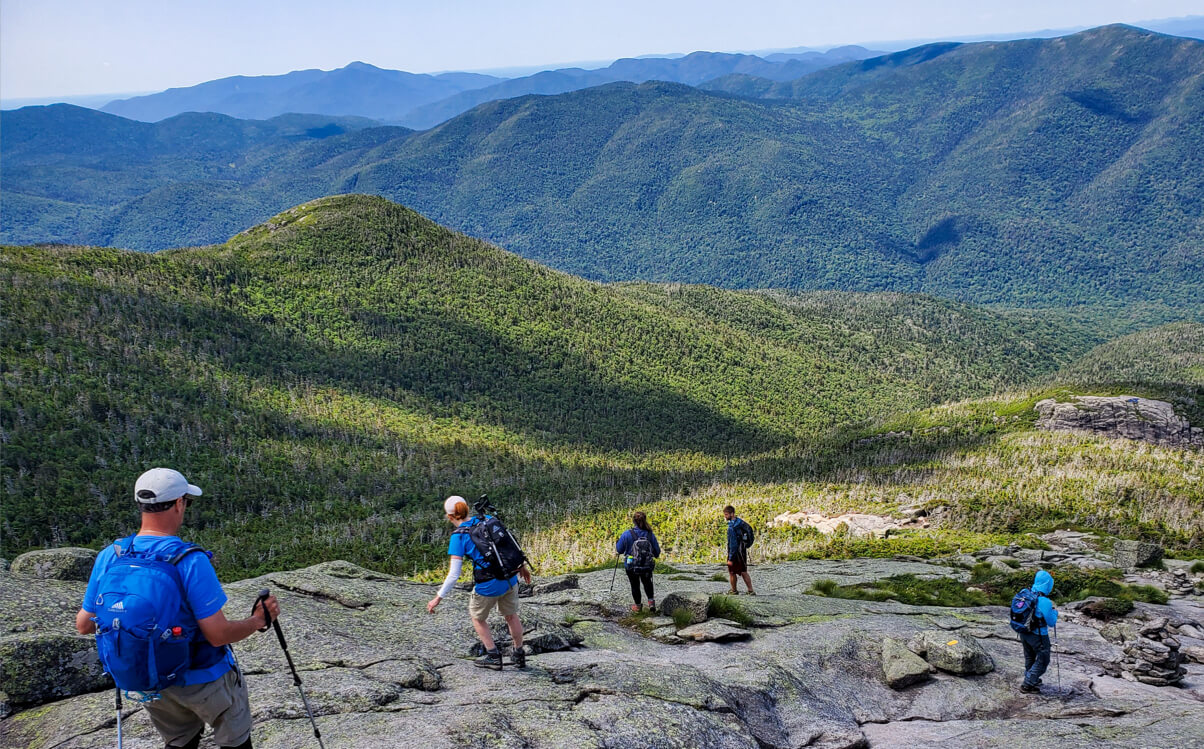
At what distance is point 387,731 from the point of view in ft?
41.7

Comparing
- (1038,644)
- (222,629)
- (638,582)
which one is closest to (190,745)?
(222,629)

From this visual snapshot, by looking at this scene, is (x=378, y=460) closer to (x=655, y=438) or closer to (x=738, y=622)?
(x=655, y=438)

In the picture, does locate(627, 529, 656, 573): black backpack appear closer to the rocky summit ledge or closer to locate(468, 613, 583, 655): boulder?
the rocky summit ledge

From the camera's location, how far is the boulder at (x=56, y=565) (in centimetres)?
1850

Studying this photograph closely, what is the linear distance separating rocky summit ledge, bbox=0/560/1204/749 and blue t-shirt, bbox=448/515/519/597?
6.48 ft

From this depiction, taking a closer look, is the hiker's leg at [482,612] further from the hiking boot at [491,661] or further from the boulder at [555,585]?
the boulder at [555,585]

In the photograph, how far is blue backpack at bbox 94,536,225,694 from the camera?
341 inches

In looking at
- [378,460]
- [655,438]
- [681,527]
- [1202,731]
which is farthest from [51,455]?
[655,438]

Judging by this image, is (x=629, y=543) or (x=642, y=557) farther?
(x=629, y=543)

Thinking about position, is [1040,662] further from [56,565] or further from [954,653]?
[56,565]

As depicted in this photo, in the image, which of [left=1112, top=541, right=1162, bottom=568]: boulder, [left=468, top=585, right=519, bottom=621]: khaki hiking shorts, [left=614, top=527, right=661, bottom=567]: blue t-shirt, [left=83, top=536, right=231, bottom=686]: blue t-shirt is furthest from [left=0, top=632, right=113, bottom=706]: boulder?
[left=1112, top=541, right=1162, bottom=568]: boulder

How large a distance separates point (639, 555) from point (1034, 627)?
11697 mm

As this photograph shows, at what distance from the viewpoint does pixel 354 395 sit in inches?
4818

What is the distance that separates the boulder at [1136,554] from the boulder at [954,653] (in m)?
22.2
